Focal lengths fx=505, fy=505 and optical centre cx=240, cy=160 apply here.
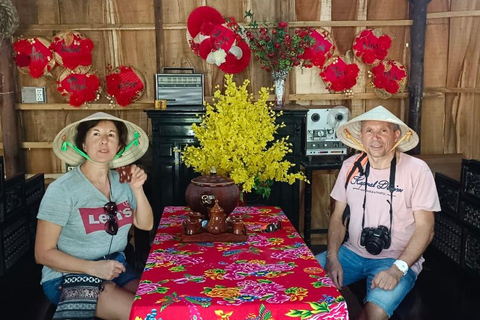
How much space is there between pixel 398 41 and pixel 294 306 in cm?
382

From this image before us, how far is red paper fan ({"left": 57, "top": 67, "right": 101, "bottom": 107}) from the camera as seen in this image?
14.4 ft

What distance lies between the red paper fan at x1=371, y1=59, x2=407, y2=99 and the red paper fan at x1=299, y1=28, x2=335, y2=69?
49cm

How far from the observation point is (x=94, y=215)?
2129 millimetres

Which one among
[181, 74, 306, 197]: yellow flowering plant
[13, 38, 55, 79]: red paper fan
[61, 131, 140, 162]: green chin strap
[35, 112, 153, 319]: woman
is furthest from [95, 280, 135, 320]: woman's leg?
[13, 38, 55, 79]: red paper fan

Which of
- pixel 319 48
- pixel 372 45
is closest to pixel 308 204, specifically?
pixel 319 48

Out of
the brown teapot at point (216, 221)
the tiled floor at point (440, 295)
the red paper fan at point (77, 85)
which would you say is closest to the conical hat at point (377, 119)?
the tiled floor at point (440, 295)

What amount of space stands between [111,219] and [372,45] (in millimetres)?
3184

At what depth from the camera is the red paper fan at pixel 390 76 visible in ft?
14.9

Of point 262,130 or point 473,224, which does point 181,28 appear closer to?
point 262,130

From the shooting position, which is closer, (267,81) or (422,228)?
(422,228)

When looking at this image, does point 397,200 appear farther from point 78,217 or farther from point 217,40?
point 217,40

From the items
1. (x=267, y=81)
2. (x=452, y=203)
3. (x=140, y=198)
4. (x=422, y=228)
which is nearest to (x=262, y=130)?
(x=140, y=198)

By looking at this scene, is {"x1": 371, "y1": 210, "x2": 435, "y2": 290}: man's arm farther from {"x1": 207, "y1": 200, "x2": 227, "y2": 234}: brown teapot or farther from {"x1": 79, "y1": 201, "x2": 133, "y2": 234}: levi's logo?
{"x1": 79, "y1": 201, "x2": 133, "y2": 234}: levi's logo

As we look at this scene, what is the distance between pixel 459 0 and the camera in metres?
4.62
